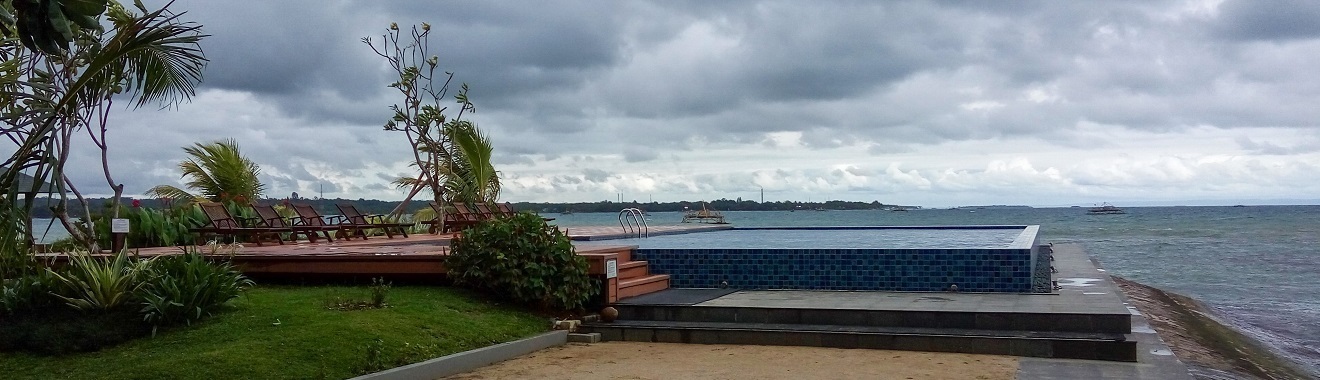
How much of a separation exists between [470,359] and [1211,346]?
305 inches

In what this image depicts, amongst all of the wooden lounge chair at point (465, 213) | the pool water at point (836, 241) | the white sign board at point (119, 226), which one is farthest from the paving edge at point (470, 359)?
the wooden lounge chair at point (465, 213)

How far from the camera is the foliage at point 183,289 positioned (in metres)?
6.64

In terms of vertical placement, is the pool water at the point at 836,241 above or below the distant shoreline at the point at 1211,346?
above

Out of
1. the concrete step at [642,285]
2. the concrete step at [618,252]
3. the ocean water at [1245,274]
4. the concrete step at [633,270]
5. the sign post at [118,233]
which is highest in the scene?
the sign post at [118,233]

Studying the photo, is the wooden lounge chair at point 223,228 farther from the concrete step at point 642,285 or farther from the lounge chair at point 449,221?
the concrete step at point 642,285

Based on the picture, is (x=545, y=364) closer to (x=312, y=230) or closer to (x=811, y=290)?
(x=811, y=290)

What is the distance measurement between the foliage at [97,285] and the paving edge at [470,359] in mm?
2139

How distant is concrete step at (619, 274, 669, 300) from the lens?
29.0 feet

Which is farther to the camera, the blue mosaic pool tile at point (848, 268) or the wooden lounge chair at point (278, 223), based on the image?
the wooden lounge chair at point (278, 223)

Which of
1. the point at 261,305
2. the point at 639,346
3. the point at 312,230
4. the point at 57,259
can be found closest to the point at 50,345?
the point at 261,305

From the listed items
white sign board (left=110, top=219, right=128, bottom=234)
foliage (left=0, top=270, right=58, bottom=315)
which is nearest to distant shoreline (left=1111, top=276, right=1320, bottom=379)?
foliage (left=0, top=270, right=58, bottom=315)

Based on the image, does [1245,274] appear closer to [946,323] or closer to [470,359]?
[946,323]

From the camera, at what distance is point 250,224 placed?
1261cm

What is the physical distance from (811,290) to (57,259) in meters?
7.02
